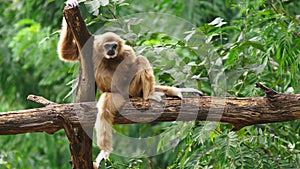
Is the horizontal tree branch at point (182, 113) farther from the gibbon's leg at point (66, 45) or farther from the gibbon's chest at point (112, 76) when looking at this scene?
the gibbon's leg at point (66, 45)

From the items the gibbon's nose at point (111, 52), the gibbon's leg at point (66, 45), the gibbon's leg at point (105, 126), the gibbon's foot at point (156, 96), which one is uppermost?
the gibbon's leg at point (66, 45)

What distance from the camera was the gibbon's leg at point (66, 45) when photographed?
235 inches

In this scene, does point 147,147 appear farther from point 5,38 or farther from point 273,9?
point 5,38

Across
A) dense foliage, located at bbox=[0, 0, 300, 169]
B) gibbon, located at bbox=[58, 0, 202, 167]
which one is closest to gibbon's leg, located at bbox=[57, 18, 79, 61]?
gibbon, located at bbox=[58, 0, 202, 167]

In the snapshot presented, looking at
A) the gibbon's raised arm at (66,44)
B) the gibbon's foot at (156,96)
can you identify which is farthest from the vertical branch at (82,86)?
the gibbon's foot at (156,96)

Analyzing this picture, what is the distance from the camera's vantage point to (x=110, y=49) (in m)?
6.08

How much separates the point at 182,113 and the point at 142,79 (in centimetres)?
84

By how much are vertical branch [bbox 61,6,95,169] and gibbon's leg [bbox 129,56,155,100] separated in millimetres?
573

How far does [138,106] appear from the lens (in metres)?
5.65

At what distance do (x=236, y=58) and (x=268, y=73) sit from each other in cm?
113

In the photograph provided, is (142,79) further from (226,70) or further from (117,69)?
(226,70)

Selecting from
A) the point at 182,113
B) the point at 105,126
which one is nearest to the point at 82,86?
the point at 105,126

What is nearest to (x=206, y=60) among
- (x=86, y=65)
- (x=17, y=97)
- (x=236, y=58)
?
(x=236, y=58)

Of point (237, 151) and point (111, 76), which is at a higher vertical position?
point (111, 76)
